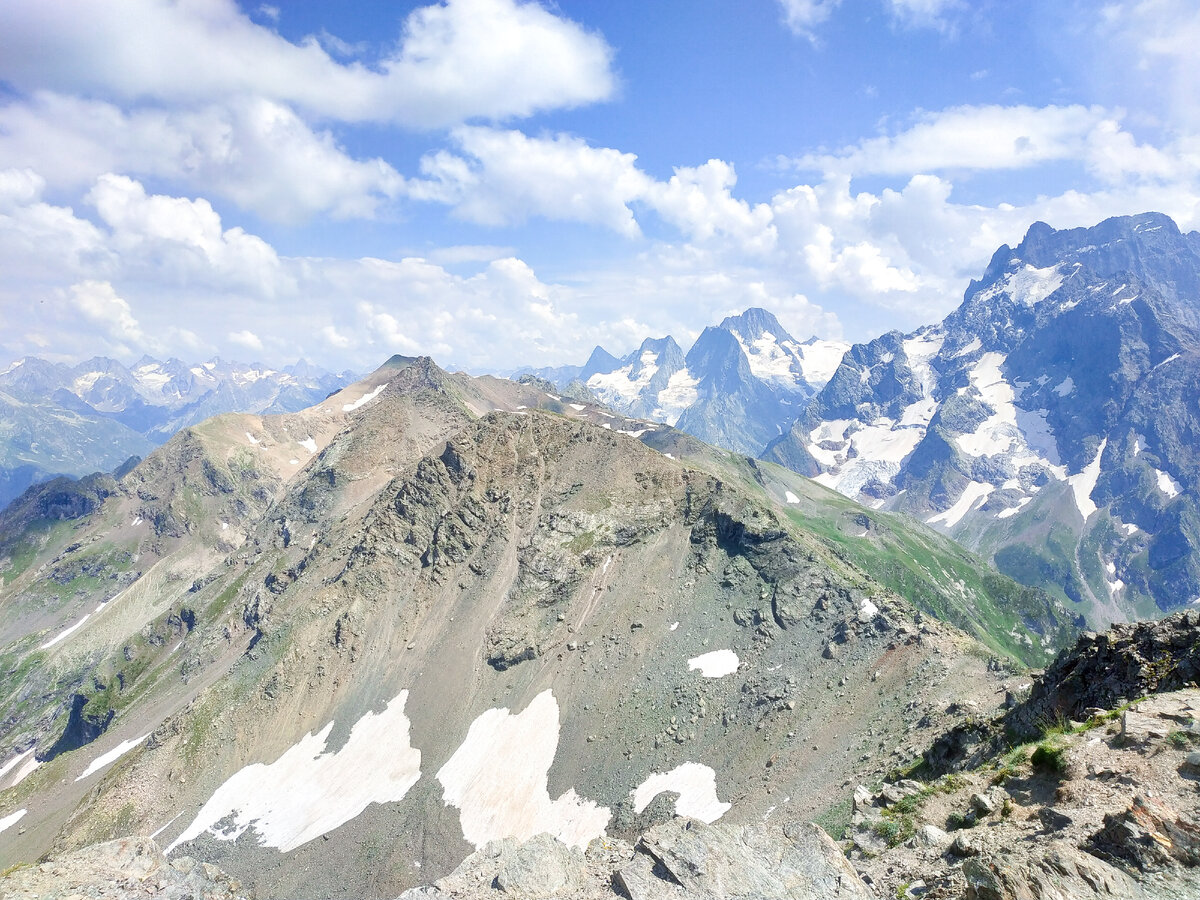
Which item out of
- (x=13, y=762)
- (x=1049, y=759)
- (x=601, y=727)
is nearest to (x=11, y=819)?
(x=13, y=762)

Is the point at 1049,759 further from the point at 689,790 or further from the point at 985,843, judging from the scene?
the point at 689,790

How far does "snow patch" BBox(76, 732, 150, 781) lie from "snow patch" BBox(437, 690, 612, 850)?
75.5 m

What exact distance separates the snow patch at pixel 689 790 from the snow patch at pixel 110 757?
337 feet

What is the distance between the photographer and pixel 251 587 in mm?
156250

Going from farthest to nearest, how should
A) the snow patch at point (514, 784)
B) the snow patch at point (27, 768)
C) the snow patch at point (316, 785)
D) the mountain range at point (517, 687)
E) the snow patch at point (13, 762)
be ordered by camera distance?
1. the snow patch at point (13, 762)
2. the snow patch at point (27, 768)
3. the snow patch at point (316, 785)
4. the snow patch at point (514, 784)
5. the mountain range at point (517, 687)


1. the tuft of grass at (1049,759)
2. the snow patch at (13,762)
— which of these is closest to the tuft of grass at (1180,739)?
the tuft of grass at (1049,759)

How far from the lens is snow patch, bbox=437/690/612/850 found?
229 feet

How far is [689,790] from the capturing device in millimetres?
65000

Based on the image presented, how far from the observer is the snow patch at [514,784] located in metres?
69.8

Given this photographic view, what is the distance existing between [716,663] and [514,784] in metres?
29.6

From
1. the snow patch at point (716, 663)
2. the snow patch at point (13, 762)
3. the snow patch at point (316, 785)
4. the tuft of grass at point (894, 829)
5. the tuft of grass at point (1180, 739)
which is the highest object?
the tuft of grass at point (1180, 739)

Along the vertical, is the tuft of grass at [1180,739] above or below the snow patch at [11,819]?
above

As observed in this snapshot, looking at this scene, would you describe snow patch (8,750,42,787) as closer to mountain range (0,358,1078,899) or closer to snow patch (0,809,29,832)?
mountain range (0,358,1078,899)

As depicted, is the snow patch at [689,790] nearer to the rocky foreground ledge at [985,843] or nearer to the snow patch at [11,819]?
the rocky foreground ledge at [985,843]
